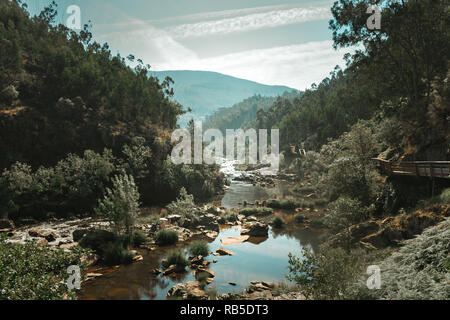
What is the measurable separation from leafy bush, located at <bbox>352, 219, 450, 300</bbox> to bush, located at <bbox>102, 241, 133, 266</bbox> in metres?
13.7

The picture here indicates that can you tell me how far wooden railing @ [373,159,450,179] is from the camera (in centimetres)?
1489

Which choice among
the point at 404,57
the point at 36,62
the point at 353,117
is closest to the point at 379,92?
the point at 404,57

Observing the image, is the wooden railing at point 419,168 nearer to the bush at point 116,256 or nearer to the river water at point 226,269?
the river water at point 226,269

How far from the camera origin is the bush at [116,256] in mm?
17203

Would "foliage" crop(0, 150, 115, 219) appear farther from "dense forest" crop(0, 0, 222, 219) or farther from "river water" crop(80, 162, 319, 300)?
"river water" crop(80, 162, 319, 300)

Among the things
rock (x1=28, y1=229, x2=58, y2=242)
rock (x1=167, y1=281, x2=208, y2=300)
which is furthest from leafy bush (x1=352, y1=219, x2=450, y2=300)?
rock (x1=28, y1=229, x2=58, y2=242)

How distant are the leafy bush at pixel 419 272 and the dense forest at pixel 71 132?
30.7m

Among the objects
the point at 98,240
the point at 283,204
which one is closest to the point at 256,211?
the point at 283,204

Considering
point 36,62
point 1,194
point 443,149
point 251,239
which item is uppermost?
point 36,62

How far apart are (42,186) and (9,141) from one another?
9453 millimetres

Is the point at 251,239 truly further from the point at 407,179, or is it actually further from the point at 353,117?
the point at 353,117

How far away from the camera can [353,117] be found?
5847 centimetres

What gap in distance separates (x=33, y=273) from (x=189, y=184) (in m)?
31.9
